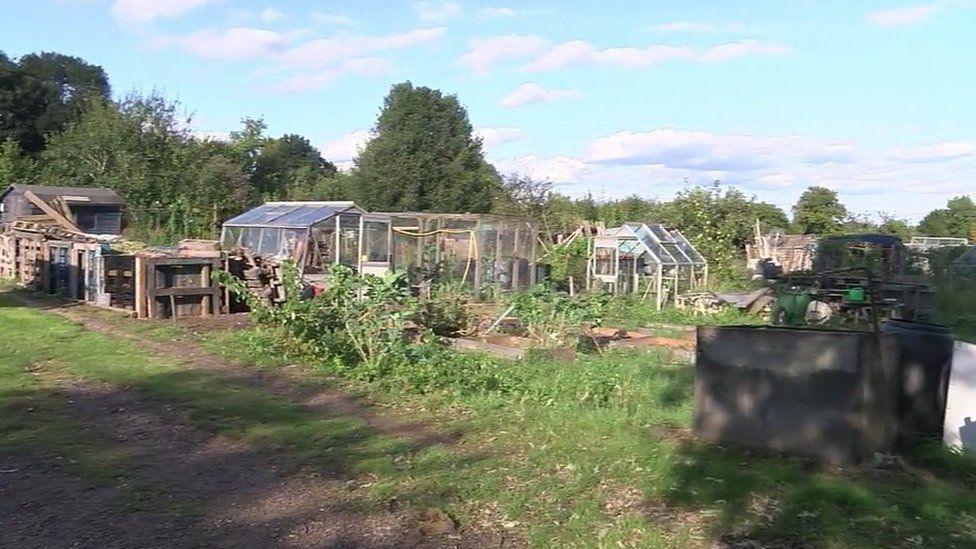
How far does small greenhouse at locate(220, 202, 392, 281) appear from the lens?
19.7 metres

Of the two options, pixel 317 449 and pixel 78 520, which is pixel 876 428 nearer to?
pixel 317 449

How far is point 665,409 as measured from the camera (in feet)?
26.9

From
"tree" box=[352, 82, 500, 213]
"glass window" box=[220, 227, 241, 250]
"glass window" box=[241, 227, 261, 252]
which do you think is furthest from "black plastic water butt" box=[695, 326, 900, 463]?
"tree" box=[352, 82, 500, 213]

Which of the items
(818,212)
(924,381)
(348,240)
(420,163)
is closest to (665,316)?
(348,240)

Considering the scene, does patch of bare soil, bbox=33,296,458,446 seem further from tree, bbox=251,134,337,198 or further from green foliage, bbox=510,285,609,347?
tree, bbox=251,134,337,198

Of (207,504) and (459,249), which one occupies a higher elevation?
(459,249)

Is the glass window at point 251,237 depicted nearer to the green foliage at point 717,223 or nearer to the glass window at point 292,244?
the glass window at point 292,244

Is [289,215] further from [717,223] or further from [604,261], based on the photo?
[717,223]

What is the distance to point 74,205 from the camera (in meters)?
31.0

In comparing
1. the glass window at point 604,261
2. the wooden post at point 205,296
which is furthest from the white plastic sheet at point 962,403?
the glass window at point 604,261

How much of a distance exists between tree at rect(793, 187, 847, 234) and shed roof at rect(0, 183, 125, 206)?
28.9 m

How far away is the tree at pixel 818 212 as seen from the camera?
40.7m

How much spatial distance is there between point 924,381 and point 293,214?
2062cm

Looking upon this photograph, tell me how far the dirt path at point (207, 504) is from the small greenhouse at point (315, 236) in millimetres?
11442
